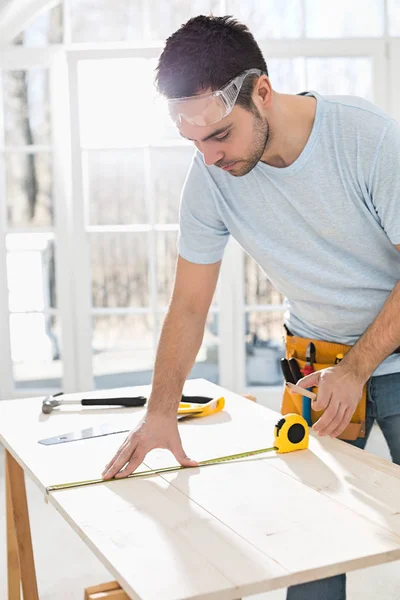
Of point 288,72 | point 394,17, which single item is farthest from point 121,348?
point 394,17

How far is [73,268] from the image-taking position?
4.49 meters

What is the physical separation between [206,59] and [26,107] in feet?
9.91

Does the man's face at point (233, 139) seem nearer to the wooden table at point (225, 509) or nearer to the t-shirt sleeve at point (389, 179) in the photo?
the t-shirt sleeve at point (389, 179)

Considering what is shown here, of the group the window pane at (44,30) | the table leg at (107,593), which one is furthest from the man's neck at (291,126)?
the window pane at (44,30)

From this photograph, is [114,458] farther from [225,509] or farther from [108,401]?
[108,401]

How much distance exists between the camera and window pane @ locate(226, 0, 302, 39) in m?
4.37

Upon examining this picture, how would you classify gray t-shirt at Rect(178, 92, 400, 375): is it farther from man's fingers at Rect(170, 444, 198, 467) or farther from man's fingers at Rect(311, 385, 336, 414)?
man's fingers at Rect(170, 444, 198, 467)

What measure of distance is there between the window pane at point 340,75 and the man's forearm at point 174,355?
105 inches

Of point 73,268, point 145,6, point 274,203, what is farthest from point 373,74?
point 274,203

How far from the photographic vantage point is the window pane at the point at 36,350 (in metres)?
4.62

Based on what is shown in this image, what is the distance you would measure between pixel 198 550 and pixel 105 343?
3.37m

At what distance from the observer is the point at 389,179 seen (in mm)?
1726

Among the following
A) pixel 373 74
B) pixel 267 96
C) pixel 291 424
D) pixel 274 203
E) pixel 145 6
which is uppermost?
pixel 145 6

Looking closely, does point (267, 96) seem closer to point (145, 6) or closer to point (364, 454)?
point (364, 454)
